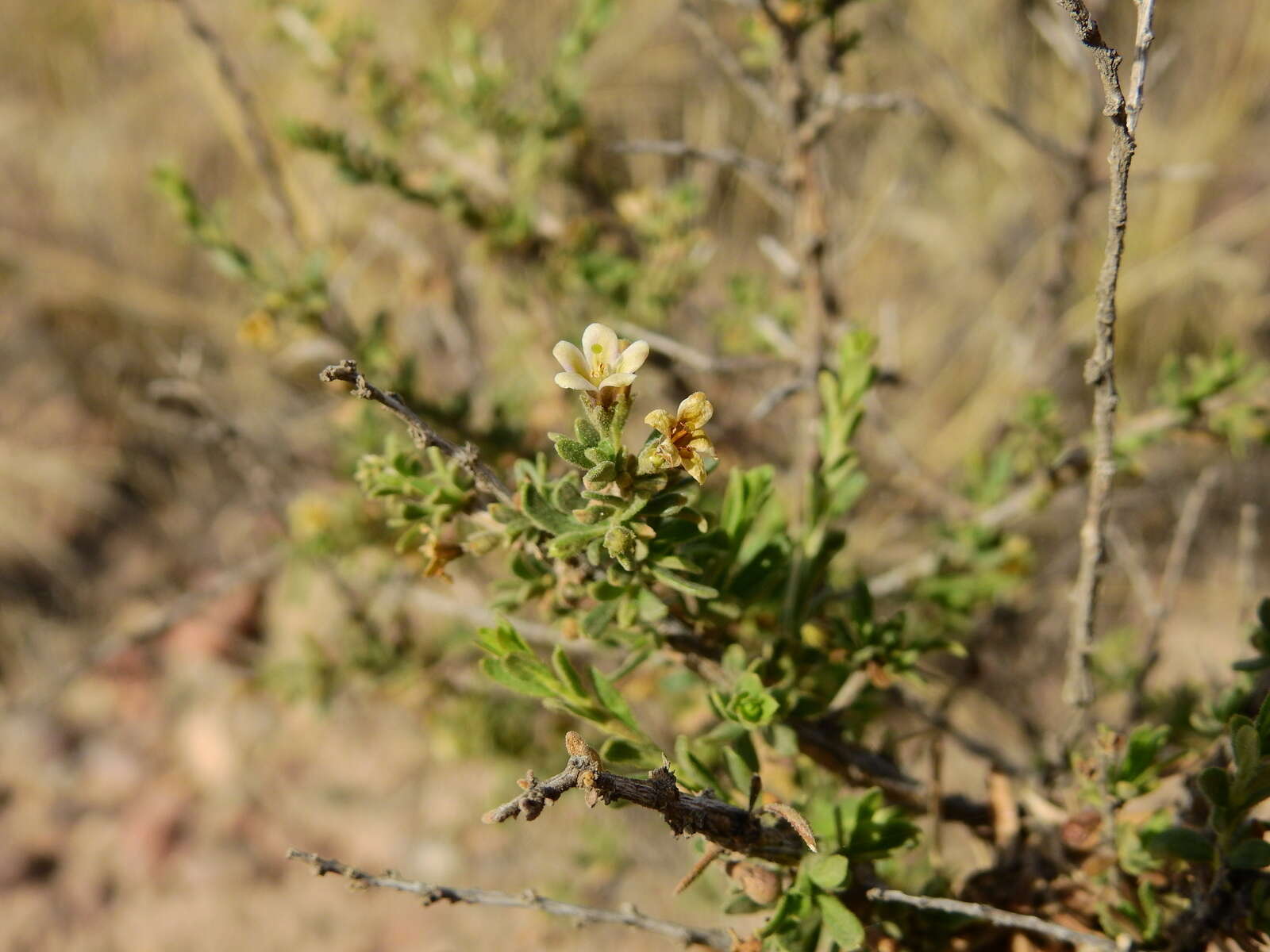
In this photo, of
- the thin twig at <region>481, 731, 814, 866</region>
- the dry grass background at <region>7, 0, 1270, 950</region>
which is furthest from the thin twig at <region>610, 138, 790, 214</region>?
the dry grass background at <region>7, 0, 1270, 950</region>

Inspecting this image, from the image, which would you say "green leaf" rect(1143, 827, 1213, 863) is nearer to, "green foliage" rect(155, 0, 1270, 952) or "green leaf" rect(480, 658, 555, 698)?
"green foliage" rect(155, 0, 1270, 952)

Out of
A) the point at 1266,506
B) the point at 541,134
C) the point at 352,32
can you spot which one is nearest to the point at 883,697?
the point at 541,134

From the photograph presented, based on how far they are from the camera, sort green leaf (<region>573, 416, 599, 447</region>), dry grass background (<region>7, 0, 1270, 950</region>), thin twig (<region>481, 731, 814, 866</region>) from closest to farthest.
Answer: thin twig (<region>481, 731, 814, 866</region>) → green leaf (<region>573, 416, 599, 447</region>) → dry grass background (<region>7, 0, 1270, 950</region>)

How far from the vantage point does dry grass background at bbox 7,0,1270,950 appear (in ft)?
10.5

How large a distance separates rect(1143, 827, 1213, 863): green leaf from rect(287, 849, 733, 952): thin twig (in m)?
0.44

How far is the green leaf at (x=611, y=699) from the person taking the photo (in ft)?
2.86

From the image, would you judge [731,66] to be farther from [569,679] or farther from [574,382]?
[569,679]

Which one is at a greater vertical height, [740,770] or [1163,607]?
[1163,607]

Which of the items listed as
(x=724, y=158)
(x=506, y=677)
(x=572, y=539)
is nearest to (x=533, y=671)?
(x=506, y=677)

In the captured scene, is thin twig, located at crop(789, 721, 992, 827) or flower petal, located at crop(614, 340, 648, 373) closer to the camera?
flower petal, located at crop(614, 340, 648, 373)

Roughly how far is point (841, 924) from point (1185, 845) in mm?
352

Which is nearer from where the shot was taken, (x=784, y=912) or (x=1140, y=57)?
(x=1140, y=57)

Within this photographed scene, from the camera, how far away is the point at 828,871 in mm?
834

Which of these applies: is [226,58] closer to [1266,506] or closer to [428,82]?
[428,82]
